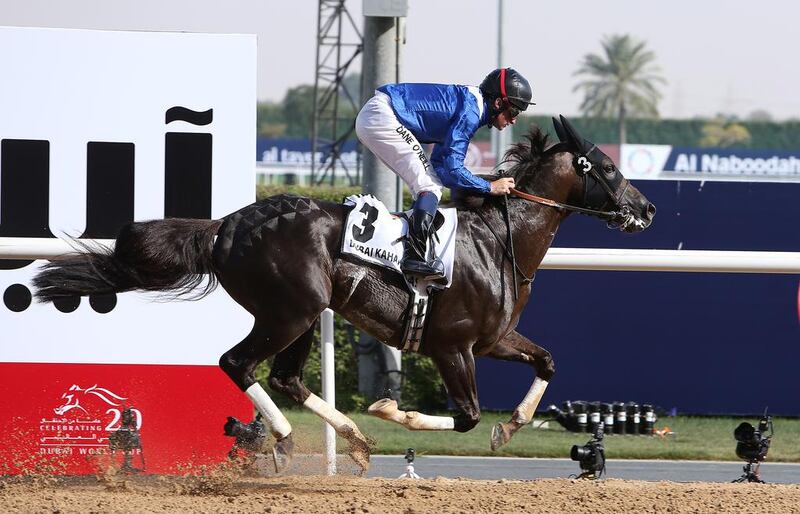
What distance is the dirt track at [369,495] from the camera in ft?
15.7

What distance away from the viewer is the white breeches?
Result: 5359 mm

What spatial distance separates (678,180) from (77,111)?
5436mm

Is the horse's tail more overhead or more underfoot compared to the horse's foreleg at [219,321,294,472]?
more overhead

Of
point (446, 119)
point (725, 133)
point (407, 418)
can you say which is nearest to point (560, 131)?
point (446, 119)

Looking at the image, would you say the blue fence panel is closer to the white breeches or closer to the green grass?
the green grass

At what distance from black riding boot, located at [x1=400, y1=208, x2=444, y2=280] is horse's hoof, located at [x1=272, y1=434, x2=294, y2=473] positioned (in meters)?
0.99

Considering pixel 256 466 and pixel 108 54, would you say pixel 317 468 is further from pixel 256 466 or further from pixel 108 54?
pixel 108 54

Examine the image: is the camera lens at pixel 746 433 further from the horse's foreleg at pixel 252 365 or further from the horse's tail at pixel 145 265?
the horse's tail at pixel 145 265

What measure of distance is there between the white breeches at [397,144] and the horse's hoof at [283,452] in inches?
52.0

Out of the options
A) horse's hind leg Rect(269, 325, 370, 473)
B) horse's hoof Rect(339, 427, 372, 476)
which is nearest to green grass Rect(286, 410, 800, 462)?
horse's hind leg Rect(269, 325, 370, 473)

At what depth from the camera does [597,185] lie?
5.69 metres

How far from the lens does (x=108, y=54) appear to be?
5.91m

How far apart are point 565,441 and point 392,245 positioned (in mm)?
3770

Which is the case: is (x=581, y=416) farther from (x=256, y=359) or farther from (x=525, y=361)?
(x=256, y=359)
